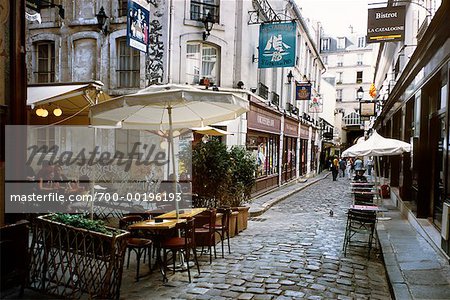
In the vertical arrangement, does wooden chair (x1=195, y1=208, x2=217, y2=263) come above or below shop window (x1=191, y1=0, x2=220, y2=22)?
below

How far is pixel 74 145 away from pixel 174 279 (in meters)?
10.9

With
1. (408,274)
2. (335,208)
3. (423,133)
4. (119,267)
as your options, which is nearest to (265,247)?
(408,274)

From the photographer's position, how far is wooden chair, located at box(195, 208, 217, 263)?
23.4 feet

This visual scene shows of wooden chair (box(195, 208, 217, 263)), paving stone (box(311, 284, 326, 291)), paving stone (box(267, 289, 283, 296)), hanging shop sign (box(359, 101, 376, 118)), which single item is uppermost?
hanging shop sign (box(359, 101, 376, 118))

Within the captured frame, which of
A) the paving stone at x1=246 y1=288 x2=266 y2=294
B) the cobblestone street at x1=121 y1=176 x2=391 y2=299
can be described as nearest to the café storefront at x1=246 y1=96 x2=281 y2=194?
the cobblestone street at x1=121 y1=176 x2=391 y2=299

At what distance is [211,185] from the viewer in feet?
32.8

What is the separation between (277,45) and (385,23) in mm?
3672

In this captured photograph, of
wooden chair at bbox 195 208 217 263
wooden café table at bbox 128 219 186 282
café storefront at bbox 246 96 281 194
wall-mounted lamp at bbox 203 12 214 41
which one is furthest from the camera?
café storefront at bbox 246 96 281 194

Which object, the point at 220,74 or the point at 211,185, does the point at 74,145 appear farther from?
the point at 211,185

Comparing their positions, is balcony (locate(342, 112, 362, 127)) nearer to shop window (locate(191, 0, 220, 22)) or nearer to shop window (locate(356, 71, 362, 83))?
shop window (locate(356, 71, 362, 83))

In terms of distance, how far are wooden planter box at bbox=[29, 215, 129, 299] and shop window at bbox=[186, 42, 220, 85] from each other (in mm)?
10642

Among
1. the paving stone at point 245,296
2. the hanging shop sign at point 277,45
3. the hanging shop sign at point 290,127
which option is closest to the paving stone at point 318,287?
the paving stone at point 245,296

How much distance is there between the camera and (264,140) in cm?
1950

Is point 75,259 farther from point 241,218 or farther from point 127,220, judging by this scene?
point 241,218
